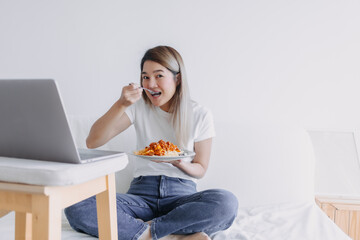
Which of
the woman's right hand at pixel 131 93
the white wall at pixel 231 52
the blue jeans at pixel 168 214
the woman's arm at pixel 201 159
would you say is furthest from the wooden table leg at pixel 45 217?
the white wall at pixel 231 52

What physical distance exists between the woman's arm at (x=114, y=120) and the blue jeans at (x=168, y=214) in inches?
11.6

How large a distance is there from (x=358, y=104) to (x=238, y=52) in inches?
30.2

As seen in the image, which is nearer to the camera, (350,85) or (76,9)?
(350,85)

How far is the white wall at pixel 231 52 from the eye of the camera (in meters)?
2.03

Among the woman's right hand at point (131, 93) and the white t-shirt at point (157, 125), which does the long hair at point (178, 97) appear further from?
the woman's right hand at point (131, 93)

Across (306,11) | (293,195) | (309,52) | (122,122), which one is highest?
(306,11)

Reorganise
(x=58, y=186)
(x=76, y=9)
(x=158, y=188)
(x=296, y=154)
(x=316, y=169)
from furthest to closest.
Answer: (x=76, y=9)
(x=316, y=169)
(x=296, y=154)
(x=158, y=188)
(x=58, y=186)

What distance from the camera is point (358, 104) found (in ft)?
6.67

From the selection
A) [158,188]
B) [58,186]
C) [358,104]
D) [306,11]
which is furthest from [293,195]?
[58,186]

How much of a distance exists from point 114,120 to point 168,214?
0.45 meters

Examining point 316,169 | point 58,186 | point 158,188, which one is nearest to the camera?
point 58,186

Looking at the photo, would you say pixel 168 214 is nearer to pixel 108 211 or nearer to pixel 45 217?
pixel 108 211

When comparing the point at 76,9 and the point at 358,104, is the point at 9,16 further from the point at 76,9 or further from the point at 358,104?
the point at 358,104

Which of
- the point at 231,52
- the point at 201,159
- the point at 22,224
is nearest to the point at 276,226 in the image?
the point at 201,159
